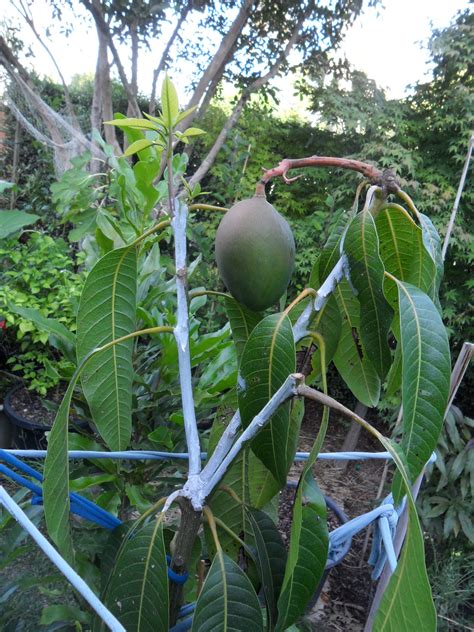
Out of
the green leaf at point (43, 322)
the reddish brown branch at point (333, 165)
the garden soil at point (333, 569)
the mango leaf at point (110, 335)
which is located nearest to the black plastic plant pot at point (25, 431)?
the garden soil at point (333, 569)

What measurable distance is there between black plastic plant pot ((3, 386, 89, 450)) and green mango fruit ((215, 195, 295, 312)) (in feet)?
7.15

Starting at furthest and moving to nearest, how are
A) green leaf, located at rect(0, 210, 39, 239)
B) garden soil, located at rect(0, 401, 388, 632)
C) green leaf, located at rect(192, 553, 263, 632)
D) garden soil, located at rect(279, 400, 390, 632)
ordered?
1. green leaf, located at rect(0, 210, 39, 239)
2. garden soil, located at rect(279, 400, 390, 632)
3. garden soil, located at rect(0, 401, 388, 632)
4. green leaf, located at rect(192, 553, 263, 632)

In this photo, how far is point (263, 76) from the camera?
14.5 feet

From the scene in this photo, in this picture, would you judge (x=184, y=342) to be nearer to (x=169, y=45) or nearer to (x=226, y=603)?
(x=226, y=603)

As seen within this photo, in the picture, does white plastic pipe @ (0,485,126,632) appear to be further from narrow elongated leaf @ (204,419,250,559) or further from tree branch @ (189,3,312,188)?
tree branch @ (189,3,312,188)

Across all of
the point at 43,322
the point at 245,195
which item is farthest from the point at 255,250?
the point at 245,195

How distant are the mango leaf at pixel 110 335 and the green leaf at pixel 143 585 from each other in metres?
0.11

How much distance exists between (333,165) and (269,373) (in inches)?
7.1

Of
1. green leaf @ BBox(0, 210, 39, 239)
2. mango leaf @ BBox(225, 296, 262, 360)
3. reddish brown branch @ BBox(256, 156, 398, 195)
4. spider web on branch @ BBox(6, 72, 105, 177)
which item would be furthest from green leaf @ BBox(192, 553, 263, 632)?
spider web on branch @ BBox(6, 72, 105, 177)

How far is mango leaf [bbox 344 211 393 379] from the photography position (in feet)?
1.47

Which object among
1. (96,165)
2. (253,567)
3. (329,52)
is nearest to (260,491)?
(253,567)

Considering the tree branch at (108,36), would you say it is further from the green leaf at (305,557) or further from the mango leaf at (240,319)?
the green leaf at (305,557)

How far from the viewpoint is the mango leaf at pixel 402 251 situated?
509 mm

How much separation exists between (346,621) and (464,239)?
2274 mm
